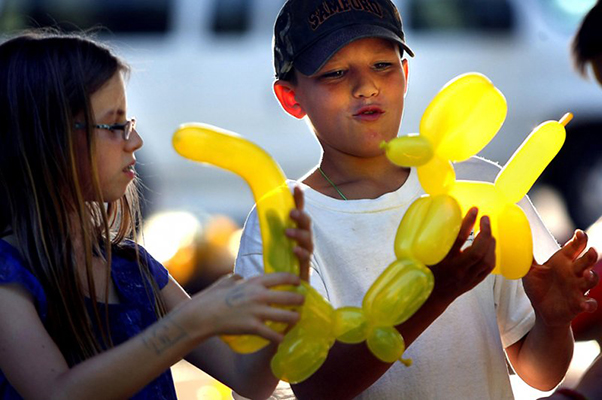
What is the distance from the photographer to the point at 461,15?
7.22 m

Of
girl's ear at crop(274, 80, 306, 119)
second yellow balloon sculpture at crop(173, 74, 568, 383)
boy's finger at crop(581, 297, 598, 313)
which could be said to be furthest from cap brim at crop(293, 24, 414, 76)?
boy's finger at crop(581, 297, 598, 313)

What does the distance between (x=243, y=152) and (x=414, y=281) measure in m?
0.39

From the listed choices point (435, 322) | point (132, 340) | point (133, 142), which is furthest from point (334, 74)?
point (132, 340)

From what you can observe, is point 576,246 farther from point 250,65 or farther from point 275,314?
point 250,65

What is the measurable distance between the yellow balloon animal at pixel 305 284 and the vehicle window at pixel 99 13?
539 centimetres

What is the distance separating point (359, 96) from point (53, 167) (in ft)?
2.28

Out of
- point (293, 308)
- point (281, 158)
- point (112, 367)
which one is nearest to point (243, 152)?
point (293, 308)

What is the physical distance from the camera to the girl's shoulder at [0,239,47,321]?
2.03 metres

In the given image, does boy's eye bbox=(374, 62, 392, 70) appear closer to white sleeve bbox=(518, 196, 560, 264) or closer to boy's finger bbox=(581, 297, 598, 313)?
white sleeve bbox=(518, 196, 560, 264)

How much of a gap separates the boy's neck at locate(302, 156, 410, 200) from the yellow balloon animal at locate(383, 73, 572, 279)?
1.22 feet

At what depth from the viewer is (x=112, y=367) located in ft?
6.07

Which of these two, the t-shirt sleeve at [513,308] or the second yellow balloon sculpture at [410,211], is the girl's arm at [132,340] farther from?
the t-shirt sleeve at [513,308]

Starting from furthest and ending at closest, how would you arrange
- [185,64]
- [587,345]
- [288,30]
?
[185,64] < [587,345] < [288,30]

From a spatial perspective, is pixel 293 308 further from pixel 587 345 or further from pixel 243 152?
pixel 587 345
